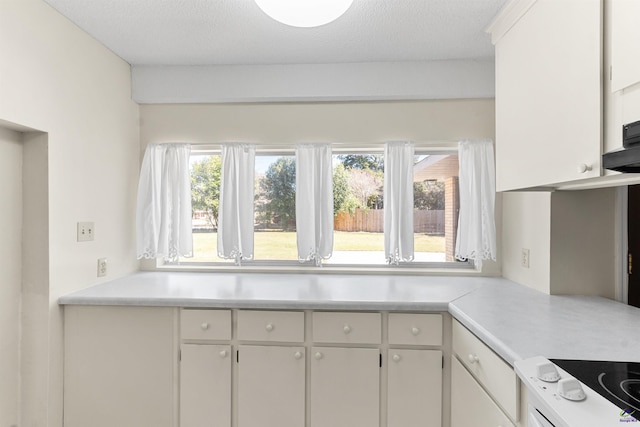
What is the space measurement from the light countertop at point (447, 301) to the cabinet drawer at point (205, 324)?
5 cm

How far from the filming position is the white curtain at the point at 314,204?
2363 mm

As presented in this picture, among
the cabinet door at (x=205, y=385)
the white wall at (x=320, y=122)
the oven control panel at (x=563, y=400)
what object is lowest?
the cabinet door at (x=205, y=385)

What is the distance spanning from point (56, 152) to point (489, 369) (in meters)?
2.31

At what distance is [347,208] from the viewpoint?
8.28 feet

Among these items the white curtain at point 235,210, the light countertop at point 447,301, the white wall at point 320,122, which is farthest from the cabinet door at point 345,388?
the white wall at point 320,122

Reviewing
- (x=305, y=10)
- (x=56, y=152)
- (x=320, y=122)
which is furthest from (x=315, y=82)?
(x=56, y=152)

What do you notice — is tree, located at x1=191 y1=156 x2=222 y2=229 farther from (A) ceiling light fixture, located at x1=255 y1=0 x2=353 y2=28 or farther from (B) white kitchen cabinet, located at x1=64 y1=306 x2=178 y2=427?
(A) ceiling light fixture, located at x1=255 y1=0 x2=353 y2=28

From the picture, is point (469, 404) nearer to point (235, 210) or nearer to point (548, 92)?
point (548, 92)

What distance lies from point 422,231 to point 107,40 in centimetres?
243

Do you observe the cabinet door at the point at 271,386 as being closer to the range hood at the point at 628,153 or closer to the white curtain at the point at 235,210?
the white curtain at the point at 235,210

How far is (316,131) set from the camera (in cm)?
242

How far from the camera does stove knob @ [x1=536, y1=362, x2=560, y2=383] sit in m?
0.89

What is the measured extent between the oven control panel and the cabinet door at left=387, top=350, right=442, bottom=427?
2.44ft

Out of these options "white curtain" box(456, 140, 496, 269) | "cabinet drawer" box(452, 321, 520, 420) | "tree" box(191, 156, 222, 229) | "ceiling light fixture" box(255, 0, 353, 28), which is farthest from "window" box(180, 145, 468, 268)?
"ceiling light fixture" box(255, 0, 353, 28)
